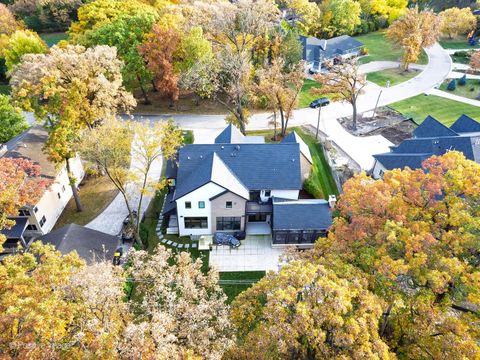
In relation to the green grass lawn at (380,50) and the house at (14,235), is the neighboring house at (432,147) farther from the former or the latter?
the house at (14,235)

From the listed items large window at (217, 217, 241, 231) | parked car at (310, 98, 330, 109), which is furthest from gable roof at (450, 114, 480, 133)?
large window at (217, 217, 241, 231)

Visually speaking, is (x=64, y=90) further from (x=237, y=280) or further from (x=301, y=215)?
(x=301, y=215)

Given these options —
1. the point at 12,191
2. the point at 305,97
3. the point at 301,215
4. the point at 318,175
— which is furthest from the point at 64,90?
the point at 305,97

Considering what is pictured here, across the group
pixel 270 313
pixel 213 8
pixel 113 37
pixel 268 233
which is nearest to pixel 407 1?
pixel 213 8

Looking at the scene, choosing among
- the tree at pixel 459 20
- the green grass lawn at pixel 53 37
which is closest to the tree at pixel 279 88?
the tree at pixel 459 20

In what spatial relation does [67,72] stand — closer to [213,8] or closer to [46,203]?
[46,203]

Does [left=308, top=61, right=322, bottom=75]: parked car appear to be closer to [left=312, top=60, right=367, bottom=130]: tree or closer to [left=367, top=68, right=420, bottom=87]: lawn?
[left=367, top=68, right=420, bottom=87]: lawn
